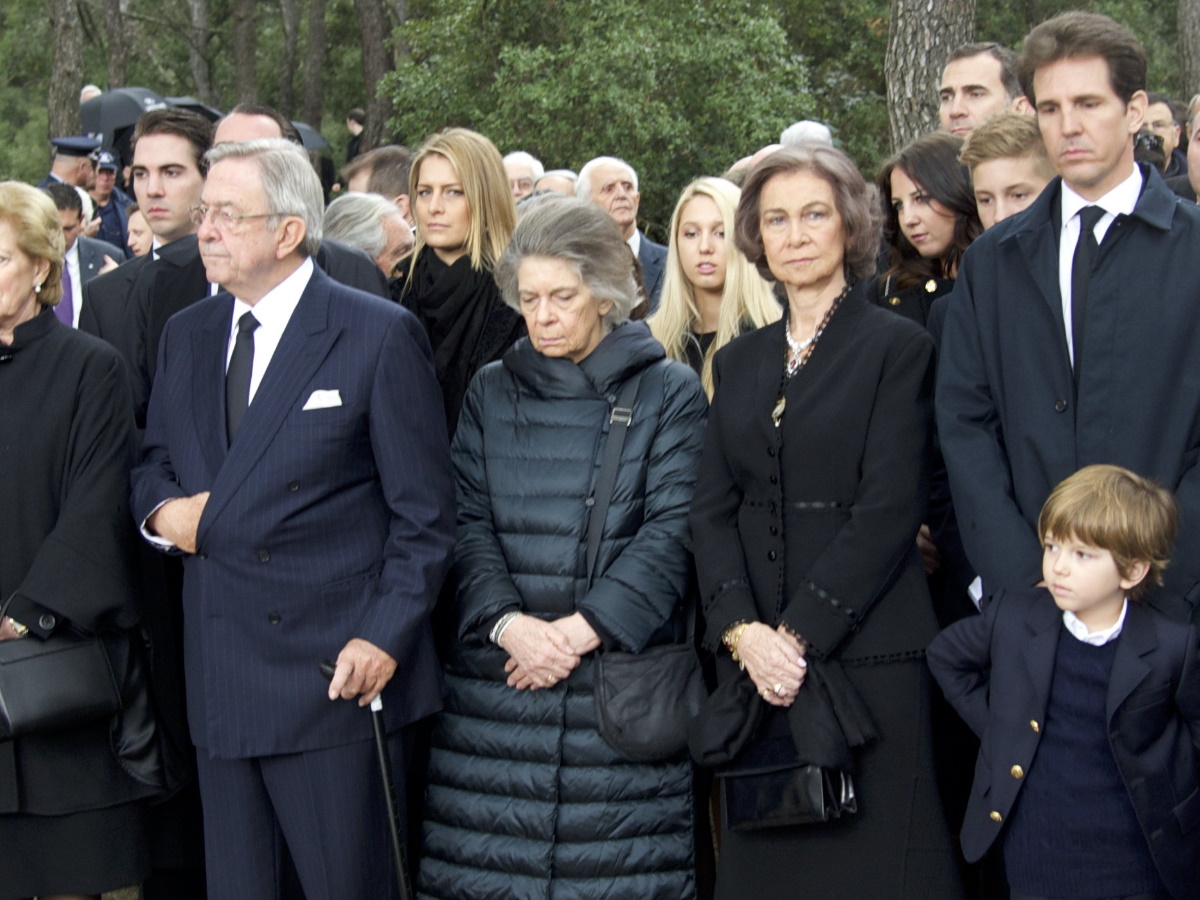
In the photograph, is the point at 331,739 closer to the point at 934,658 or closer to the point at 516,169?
the point at 934,658

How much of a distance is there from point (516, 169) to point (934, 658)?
6.13 metres

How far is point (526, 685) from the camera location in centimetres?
400

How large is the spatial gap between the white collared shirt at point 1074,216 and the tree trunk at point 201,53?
27.4 meters

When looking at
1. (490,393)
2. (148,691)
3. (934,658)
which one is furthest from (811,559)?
(148,691)

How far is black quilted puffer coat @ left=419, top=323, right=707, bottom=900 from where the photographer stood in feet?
12.8

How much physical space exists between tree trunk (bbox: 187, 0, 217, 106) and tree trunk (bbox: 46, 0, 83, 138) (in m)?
13.2

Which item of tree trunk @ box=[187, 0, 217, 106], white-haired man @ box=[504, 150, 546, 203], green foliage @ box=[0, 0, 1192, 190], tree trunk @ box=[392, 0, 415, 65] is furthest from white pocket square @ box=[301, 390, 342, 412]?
tree trunk @ box=[187, 0, 217, 106]

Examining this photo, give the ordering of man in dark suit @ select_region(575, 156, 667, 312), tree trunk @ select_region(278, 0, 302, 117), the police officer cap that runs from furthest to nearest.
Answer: tree trunk @ select_region(278, 0, 302, 117) < the police officer cap < man in dark suit @ select_region(575, 156, 667, 312)

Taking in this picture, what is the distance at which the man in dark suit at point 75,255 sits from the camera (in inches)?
269

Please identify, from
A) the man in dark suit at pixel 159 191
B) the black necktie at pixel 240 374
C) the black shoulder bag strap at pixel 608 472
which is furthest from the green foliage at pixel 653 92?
the black necktie at pixel 240 374

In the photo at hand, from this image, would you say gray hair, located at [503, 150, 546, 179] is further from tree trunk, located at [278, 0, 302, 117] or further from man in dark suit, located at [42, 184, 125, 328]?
tree trunk, located at [278, 0, 302, 117]

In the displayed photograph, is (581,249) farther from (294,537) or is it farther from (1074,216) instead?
Answer: (1074,216)

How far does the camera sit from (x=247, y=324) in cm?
402

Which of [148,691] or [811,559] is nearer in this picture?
[811,559]
